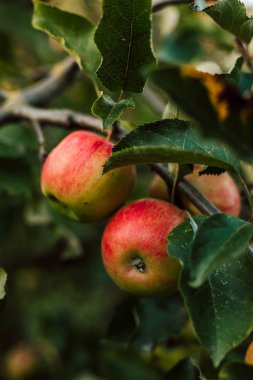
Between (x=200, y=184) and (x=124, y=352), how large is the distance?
794 mm

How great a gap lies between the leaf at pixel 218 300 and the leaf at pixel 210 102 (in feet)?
0.58

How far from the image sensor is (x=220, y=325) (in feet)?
2.34

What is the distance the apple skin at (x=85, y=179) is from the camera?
967mm

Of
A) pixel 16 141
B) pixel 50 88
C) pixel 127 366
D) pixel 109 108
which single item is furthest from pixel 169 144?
pixel 127 366

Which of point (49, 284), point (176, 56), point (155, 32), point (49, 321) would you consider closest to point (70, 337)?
point (49, 321)

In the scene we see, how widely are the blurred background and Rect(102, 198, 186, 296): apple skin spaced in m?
0.58

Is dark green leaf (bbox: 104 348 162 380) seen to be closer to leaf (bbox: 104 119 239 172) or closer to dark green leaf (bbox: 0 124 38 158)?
dark green leaf (bbox: 0 124 38 158)

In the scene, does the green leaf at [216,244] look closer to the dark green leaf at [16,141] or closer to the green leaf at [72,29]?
the green leaf at [72,29]

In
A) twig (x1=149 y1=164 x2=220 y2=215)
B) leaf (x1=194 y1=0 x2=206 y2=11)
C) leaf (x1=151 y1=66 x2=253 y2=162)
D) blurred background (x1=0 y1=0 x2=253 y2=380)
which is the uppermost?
leaf (x1=151 y1=66 x2=253 y2=162)

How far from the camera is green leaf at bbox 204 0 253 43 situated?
2.69 ft

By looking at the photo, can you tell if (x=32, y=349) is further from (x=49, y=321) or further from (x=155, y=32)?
(x=155, y=32)

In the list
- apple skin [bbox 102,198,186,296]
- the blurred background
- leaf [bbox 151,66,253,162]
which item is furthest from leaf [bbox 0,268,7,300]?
the blurred background

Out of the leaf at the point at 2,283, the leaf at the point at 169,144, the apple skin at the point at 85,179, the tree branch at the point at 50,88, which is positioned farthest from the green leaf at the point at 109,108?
the tree branch at the point at 50,88

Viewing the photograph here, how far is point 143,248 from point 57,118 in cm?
43
